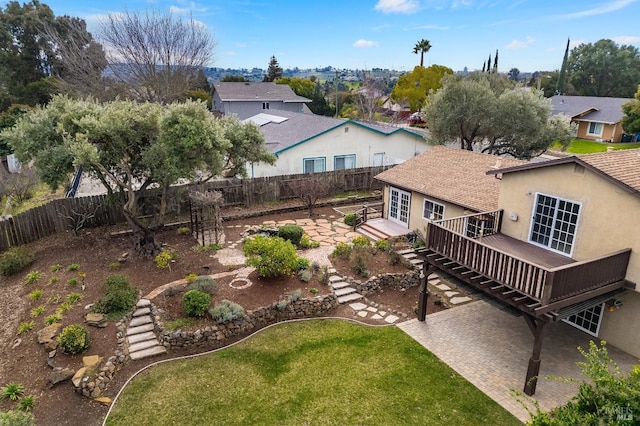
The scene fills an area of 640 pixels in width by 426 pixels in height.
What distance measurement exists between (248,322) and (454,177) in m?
10.4

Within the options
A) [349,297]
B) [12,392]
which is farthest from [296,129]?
[12,392]

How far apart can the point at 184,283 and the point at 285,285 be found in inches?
135

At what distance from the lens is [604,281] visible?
30.7 ft

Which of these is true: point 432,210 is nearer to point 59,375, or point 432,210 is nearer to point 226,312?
point 226,312

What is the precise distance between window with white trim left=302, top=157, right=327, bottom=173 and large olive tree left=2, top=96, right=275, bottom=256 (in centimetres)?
1197

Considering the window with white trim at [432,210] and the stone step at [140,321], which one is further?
the window with white trim at [432,210]

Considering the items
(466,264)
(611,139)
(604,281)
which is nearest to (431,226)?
(466,264)

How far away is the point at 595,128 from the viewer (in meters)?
47.3

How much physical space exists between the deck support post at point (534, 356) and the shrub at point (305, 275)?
269 inches

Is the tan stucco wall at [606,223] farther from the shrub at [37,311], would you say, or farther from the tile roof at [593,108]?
the tile roof at [593,108]

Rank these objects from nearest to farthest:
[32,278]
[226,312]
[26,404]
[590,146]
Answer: [26,404], [226,312], [32,278], [590,146]

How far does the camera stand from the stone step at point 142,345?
10457mm

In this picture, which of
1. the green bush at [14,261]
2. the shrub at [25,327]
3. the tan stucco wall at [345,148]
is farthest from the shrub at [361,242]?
the green bush at [14,261]

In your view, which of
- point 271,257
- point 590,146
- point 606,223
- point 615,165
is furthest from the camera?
point 590,146
